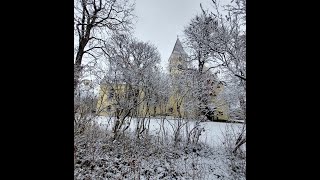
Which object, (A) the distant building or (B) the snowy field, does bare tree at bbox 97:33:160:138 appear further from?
(B) the snowy field

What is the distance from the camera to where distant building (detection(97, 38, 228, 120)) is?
4.87 m

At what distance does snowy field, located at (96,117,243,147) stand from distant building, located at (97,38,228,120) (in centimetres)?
13

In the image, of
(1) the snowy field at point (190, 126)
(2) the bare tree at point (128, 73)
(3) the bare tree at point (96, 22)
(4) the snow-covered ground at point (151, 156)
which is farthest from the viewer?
(2) the bare tree at point (128, 73)

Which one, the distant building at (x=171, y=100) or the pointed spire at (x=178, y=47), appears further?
the pointed spire at (x=178, y=47)

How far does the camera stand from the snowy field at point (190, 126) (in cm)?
479

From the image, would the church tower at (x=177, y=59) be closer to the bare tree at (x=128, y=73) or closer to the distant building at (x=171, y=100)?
the distant building at (x=171, y=100)

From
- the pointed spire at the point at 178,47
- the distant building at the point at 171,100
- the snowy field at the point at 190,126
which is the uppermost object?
the pointed spire at the point at 178,47

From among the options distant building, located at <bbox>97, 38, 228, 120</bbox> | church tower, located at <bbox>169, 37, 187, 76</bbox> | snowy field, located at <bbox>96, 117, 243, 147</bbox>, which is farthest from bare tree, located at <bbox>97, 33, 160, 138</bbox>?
church tower, located at <bbox>169, 37, 187, 76</bbox>

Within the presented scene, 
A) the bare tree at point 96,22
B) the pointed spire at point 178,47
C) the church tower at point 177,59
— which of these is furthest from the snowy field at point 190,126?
the pointed spire at point 178,47

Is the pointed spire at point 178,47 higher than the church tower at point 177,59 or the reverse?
higher

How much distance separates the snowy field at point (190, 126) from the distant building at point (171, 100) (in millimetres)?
126

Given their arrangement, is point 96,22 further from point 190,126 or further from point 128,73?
point 190,126
